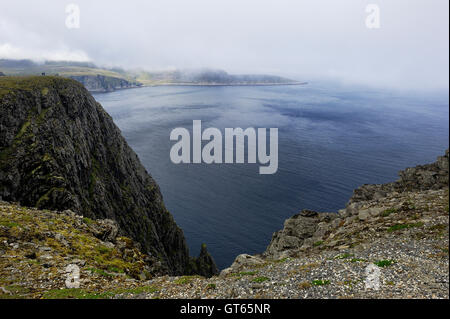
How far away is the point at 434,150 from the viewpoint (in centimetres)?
15712

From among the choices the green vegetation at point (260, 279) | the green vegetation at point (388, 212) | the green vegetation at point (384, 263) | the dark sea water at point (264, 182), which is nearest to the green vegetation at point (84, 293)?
the green vegetation at point (260, 279)

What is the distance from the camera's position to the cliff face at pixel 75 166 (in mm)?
37344

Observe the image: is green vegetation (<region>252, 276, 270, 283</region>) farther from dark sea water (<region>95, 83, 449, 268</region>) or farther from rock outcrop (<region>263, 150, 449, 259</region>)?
dark sea water (<region>95, 83, 449, 268</region>)

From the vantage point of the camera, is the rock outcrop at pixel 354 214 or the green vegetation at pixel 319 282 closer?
the green vegetation at pixel 319 282

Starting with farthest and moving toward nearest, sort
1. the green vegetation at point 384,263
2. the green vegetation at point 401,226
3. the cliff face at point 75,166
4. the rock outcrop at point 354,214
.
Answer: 1. the cliff face at point 75,166
2. the rock outcrop at point 354,214
3. the green vegetation at point 401,226
4. the green vegetation at point 384,263

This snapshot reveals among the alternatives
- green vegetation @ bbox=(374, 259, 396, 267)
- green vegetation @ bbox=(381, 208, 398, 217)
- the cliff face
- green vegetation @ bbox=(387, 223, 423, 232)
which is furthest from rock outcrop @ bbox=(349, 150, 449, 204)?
the cliff face

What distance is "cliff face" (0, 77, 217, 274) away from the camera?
37.3m

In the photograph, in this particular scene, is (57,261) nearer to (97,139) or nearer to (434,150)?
(97,139)

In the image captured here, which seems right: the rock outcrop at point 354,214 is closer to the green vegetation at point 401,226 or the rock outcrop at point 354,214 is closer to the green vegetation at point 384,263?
the green vegetation at point 401,226

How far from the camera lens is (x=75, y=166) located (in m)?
47.8

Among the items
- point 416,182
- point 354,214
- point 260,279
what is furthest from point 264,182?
point 260,279

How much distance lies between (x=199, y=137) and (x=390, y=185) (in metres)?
153

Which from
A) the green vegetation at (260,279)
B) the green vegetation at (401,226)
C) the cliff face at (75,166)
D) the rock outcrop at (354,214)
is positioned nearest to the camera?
the green vegetation at (260,279)
